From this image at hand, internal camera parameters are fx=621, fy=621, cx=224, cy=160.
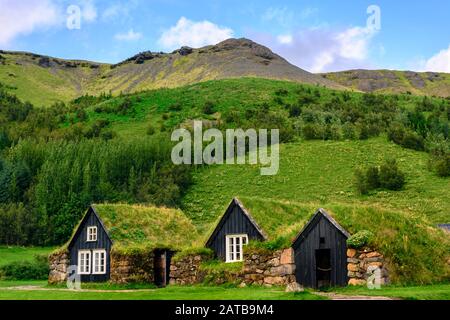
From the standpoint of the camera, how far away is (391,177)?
83.1m

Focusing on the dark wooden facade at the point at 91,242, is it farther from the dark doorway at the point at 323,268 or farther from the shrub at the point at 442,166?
the shrub at the point at 442,166

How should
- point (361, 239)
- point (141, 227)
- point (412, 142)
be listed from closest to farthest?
point (361, 239), point (141, 227), point (412, 142)

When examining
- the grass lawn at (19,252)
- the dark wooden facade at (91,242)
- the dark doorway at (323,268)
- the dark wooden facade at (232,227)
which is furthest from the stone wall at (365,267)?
the grass lawn at (19,252)

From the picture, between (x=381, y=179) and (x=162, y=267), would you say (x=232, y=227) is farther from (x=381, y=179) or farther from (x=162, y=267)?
(x=381, y=179)

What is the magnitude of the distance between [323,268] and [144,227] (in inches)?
657

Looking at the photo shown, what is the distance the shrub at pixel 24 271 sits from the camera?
52.5m

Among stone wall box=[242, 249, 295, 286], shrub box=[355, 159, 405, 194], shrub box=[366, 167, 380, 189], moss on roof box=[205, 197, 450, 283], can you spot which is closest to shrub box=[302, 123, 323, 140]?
shrub box=[355, 159, 405, 194]

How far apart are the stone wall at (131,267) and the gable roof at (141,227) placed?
0.71m

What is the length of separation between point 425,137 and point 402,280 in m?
89.6

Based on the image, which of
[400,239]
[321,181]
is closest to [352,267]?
[400,239]

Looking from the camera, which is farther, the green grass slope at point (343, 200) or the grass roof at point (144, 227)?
the grass roof at point (144, 227)

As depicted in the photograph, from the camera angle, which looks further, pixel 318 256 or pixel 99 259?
pixel 99 259
